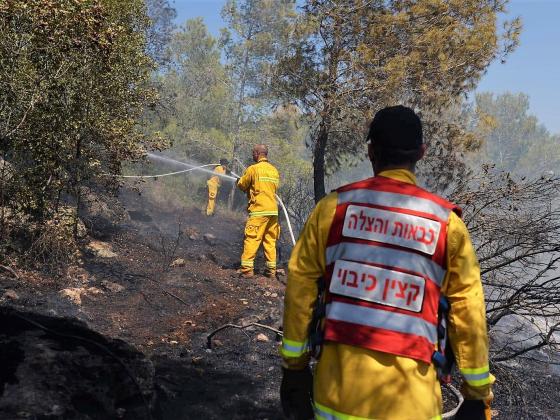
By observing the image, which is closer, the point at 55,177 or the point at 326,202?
the point at 326,202

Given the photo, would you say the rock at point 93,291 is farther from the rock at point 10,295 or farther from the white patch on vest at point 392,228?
the white patch on vest at point 392,228

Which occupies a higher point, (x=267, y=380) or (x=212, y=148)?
(x=212, y=148)

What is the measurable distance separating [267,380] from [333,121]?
5098 millimetres

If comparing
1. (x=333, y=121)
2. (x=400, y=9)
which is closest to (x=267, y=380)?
(x=333, y=121)

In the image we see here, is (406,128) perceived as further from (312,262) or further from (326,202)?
(312,262)

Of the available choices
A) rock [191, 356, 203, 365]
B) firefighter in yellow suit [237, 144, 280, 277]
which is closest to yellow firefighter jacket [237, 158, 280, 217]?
firefighter in yellow suit [237, 144, 280, 277]

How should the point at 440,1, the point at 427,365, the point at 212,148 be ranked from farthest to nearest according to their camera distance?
the point at 212,148 → the point at 440,1 → the point at 427,365

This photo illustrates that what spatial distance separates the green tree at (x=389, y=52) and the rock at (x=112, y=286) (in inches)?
161

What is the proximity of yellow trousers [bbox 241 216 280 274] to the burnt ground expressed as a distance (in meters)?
0.25

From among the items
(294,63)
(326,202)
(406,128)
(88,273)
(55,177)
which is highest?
(294,63)

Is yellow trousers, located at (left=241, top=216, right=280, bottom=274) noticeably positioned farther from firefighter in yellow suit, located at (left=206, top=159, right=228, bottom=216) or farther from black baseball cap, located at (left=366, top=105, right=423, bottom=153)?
firefighter in yellow suit, located at (left=206, top=159, right=228, bottom=216)

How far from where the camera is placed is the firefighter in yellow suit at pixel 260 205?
26.6 feet

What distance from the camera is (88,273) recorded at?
24.7ft

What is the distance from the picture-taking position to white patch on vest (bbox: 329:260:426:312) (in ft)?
5.79
